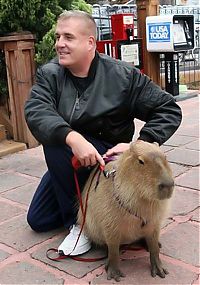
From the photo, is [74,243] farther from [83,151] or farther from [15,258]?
[83,151]

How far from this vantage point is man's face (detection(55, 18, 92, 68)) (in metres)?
2.51

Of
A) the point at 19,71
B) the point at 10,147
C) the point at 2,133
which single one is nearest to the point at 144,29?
the point at 19,71

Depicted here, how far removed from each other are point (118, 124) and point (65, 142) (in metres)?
0.46

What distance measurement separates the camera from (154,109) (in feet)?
8.52

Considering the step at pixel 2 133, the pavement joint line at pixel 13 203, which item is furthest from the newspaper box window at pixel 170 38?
the pavement joint line at pixel 13 203

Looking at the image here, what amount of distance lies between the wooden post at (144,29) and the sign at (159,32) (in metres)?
0.22

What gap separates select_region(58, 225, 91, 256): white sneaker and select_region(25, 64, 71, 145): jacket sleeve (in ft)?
1.99

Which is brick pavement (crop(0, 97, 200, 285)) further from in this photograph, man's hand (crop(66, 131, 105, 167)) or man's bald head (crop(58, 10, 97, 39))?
man's bald head (crop(58, 10, 97, 39))

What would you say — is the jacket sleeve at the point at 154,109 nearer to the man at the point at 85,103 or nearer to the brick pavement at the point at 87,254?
the man at the point at 85,103

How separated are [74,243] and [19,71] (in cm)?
267

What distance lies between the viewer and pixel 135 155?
82.1 inches

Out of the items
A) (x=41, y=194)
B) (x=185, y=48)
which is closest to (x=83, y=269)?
(x=41, y=194)

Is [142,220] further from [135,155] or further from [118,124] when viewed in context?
[118,124]

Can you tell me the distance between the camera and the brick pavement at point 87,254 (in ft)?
7.85
